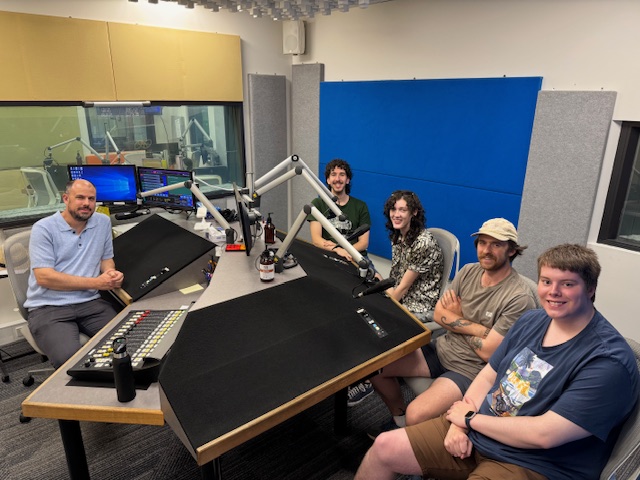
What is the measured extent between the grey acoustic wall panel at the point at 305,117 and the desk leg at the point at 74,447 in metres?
3.48

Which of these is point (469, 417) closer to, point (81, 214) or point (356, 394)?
point (356, 394)

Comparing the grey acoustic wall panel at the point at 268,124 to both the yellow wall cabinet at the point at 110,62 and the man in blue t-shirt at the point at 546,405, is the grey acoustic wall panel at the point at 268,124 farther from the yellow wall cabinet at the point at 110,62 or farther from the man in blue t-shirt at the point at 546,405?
the man in blue t-shirt at the point at 546,405

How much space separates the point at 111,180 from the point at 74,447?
2361 mm

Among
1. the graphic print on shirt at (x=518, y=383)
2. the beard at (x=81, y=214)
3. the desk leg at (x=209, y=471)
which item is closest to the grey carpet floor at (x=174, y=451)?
the desk leg at (x=209, y=471)

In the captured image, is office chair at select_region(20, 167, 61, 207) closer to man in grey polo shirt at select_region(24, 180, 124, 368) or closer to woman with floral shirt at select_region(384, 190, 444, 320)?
man in grey polo shirt at select_region(24, 180, 124, 368)

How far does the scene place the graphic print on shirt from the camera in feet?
4.84

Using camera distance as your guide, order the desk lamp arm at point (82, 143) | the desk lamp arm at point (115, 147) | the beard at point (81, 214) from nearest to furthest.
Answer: the beard at point (81, 214), the desk lamp arm at point (82, 143), the desk lamp arm at point (115, 147)

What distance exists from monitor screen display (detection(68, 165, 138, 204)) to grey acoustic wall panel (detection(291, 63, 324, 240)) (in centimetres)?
198

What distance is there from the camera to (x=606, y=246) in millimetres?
2736

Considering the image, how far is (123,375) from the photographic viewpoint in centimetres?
148

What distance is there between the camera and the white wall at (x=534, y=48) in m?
2.54

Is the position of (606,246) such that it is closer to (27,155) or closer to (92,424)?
(92,424)

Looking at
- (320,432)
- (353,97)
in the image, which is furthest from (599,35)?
(320,432)

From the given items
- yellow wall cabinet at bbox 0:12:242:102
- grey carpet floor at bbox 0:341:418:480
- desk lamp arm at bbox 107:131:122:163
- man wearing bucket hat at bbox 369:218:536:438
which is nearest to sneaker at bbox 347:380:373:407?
grey carpet floor at bbox 0:341:418:480
